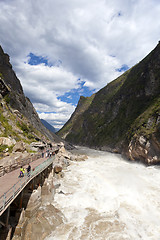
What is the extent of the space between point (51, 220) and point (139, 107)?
5549 cm

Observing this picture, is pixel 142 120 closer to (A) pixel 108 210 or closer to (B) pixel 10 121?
(A) pixel 108 210

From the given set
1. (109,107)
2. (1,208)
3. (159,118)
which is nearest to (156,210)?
(1,208)

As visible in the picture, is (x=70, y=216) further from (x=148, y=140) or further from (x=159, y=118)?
(x=159, y=118)

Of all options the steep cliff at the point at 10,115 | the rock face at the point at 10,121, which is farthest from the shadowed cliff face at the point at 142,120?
the steep cliff at the point at 10,115

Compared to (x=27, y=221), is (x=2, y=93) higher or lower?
higher

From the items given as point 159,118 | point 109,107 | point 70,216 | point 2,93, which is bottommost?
point 70,216

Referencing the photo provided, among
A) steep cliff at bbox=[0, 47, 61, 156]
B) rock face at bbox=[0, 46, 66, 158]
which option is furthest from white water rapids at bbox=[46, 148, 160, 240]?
steep cliff at bbox=[0, 47, 61, 156]

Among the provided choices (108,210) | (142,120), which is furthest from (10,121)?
(142,120)

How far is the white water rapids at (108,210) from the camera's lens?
10523 mm

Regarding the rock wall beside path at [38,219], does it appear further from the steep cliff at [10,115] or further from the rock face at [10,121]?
the steep cliff at [10,115]

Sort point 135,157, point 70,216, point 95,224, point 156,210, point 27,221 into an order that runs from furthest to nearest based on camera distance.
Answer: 1. point 135,157
2. point 156,210
3. point 70,216
4. point 95,224
5. point 27,221

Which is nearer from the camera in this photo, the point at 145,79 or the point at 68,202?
the point at 68,202

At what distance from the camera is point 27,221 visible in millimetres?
10836

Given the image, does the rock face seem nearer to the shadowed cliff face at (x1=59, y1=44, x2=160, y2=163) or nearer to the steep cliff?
the steep cliff
